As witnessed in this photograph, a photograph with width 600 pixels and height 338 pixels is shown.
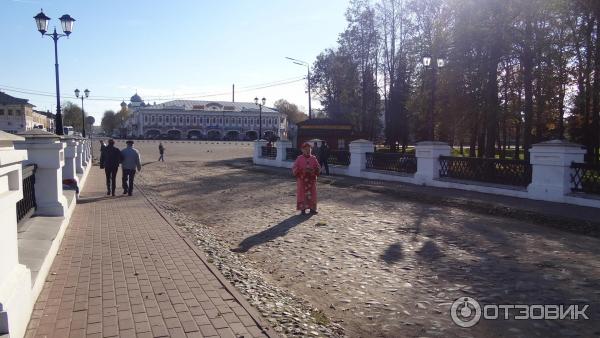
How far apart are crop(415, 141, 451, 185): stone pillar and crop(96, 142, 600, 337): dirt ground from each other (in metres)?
5.72

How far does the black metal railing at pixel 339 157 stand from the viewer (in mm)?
25141

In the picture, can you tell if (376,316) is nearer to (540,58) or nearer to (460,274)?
(460,274)

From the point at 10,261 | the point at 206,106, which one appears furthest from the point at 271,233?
the point at 206,106

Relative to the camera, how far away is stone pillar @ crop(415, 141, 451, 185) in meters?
18.3

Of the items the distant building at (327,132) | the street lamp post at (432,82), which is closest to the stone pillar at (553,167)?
the street lamp post at (432,82)

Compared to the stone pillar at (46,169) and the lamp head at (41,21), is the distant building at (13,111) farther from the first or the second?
the stone pillar at (46,169)

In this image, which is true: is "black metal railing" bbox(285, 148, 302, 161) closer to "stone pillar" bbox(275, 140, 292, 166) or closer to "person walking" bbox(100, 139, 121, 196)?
"stone pillar" bbox(275, 140, 292, 166)

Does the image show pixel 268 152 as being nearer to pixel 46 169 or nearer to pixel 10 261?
pixel 46 169

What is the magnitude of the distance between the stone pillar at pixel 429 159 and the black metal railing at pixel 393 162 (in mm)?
1242

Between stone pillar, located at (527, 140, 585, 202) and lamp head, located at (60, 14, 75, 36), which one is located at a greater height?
lamp head, located at (60, 14, 75, 36)

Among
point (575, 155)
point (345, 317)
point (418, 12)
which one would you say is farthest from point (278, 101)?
point (345, 317)

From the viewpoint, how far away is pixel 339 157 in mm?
25859

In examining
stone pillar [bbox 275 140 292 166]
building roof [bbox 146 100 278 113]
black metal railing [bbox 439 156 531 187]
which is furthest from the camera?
building roof [bbox 146 100 278 113]

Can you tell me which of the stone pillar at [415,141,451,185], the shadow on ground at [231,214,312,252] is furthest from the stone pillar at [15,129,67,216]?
the stone pillar at [415,141,451,185]
